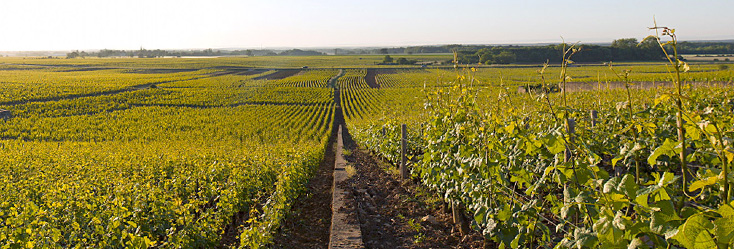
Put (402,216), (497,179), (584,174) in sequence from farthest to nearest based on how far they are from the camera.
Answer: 1. (402,216)
2. (497,179)
3. (584,174)

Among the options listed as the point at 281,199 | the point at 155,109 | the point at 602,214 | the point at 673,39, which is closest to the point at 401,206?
the point at 281,199

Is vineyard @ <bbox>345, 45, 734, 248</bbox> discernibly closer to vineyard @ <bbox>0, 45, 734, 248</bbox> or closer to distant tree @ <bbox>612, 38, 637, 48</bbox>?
vineyard @ <bbox>0, 45, 734, 248</bbox>

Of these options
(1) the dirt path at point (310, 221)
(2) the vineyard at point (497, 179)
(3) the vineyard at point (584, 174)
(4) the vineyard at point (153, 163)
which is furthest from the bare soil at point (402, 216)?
(4) the vineyard at point (153, 163)

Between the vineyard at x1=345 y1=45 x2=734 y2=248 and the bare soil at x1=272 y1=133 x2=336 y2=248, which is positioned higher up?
the vineyard at x1=345 y1=45 x2=734 y2=248

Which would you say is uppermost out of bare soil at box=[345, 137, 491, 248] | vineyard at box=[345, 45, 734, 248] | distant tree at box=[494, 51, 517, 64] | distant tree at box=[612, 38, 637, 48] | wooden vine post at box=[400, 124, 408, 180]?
distant tree at box=[612, 38, 637, 48]

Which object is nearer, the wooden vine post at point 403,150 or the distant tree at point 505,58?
the wooden vine post at point 403,150

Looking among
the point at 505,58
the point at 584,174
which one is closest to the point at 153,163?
the point at 584,174

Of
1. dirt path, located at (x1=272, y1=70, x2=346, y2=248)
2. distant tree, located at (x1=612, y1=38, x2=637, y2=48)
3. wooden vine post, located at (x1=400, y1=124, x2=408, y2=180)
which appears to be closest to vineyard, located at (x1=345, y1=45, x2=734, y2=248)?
dirt path, located at (x1=272, y1=70, x2=346, y2=248)

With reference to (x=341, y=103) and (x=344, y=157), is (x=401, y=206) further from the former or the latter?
(x=341, y=103)

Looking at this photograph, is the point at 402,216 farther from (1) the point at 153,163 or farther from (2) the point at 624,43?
(2) the point at 624,43

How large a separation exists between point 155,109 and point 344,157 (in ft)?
94.6

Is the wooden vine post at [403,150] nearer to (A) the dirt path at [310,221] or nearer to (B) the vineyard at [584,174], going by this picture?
(A) the dirt path at [310,221]

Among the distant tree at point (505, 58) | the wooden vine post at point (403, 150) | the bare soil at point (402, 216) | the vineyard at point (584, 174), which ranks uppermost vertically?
the distant tree at point (505, 58)


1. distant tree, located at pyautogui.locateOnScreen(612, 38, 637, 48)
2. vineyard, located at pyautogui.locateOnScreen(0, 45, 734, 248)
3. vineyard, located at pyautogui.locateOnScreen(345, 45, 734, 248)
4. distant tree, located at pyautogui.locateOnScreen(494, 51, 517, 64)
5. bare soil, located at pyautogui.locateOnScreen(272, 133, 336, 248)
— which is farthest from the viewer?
distant tree, located at pyautogui.locateOnScreen(494, 51, 517, 64)
